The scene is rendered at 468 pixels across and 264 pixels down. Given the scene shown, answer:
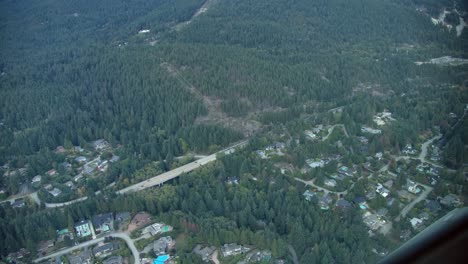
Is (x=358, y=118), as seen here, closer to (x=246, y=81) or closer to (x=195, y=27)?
(x=246, y=81)

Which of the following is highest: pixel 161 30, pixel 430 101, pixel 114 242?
pixel 161 30

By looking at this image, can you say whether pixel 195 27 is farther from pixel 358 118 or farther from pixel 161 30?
pixel 358 118

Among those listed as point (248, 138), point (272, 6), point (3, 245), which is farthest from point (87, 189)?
point (272, 6)

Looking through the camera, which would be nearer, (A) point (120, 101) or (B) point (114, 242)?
(B) point (114, 242)

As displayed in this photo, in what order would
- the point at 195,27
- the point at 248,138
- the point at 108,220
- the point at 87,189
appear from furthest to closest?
the point at 195,27 → the point at 248,138 → the point at 87,189 → the point at 108,220

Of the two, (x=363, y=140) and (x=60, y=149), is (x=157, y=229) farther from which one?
(x=363, y=140)

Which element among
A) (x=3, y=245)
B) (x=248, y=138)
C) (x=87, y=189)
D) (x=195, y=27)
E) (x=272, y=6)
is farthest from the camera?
(x=272, y=6)

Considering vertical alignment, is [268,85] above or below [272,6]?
below

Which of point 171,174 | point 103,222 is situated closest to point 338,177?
point 171,174
